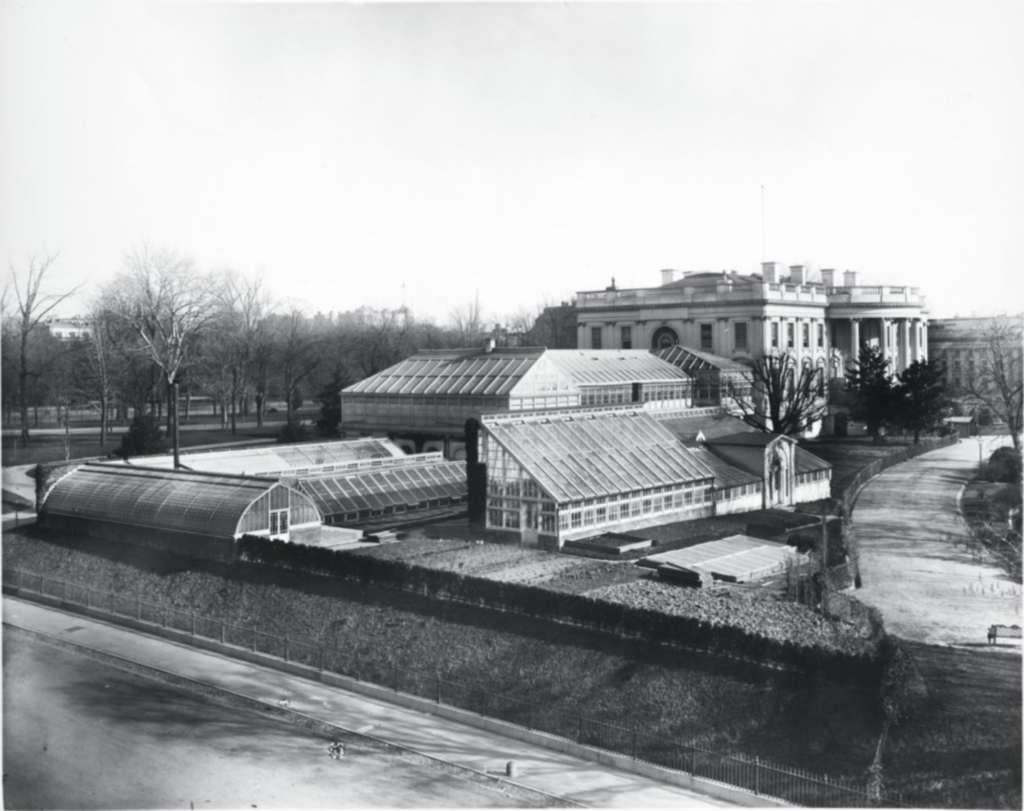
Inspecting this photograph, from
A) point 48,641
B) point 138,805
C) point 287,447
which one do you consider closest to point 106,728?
point 138,805

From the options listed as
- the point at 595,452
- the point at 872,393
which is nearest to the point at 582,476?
the point at 595,452

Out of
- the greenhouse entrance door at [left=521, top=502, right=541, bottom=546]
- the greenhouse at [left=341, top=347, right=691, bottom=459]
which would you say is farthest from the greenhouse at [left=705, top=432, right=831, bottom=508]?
the greenhouse entrance door at [left=521, top=502, right=541, bottom=546]

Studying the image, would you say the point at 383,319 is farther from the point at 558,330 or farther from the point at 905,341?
the point at 905,341

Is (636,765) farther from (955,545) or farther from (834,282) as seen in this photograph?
(834,282)

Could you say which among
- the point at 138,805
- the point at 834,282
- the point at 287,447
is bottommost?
the point at 138,805

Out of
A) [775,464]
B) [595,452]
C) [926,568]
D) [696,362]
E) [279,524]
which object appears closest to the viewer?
[926,568]
